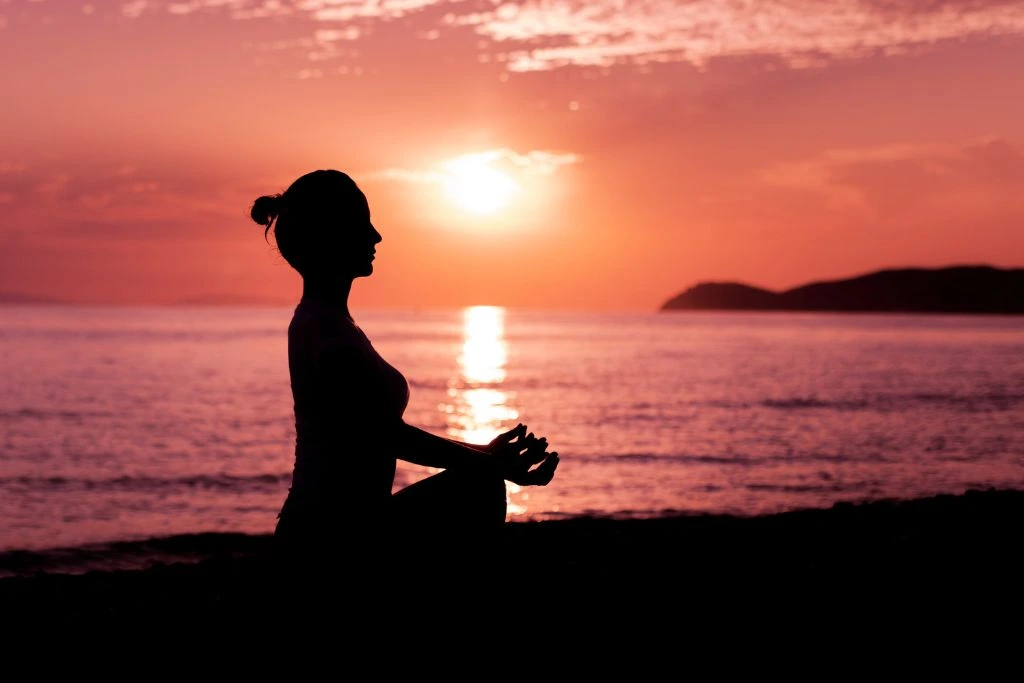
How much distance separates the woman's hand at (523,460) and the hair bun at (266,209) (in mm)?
1372

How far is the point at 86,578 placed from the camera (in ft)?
35.8

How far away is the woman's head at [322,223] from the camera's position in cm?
390

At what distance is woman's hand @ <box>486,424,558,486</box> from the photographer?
4.12 m

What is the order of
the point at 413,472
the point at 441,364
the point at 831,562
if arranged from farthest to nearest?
1. the point at 441,364
2. the point at 413,472
3. the point at 831,562

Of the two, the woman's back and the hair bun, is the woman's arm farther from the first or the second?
the hair bun

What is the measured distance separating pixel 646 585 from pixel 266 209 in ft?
17.1

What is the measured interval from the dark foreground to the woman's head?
4.46 ft

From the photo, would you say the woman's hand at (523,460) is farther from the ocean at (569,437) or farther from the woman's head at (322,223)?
the ocean at (569,437)

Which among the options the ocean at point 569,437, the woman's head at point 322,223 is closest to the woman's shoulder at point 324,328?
the woman's head at point 322,223

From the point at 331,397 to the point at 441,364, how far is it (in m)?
81.8

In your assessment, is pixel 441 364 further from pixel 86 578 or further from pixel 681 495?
pixel 86 578

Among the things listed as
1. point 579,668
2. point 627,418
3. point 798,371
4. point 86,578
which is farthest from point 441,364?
point 579,668

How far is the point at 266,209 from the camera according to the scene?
4.02 meters

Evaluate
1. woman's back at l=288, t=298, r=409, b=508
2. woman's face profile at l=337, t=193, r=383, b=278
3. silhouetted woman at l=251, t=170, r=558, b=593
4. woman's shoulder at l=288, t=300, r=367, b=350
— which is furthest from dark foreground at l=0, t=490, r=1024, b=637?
woman's face profile at l=337, t=193, r=383, b=278
